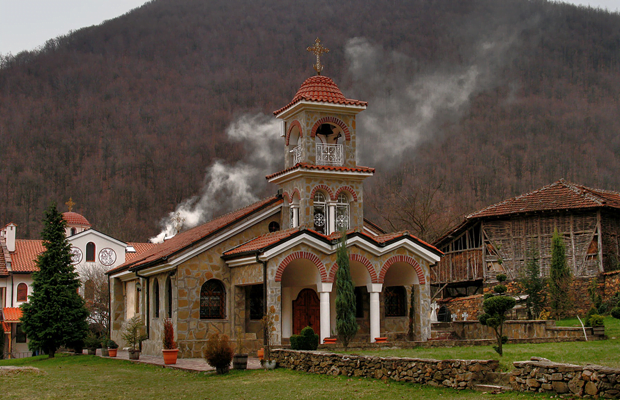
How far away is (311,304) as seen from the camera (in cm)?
2752

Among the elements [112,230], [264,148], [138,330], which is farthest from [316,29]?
[138,330]

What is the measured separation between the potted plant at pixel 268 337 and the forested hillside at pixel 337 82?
46.2m

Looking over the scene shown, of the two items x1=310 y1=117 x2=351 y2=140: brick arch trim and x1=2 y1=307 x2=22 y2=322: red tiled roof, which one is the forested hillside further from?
x1=310 y1=117 x2=351 y2=140: brick arch trim

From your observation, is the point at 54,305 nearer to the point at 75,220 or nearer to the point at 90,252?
the point at 90,252

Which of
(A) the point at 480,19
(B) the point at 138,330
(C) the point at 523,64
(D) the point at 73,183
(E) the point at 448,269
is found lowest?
(B) the point at 138,330

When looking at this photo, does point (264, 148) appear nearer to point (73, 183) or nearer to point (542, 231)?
point (73, 183)

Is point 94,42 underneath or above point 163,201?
above

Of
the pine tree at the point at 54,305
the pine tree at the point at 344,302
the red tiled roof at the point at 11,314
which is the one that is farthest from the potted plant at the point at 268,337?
the red tiled roof at the point at 11,314

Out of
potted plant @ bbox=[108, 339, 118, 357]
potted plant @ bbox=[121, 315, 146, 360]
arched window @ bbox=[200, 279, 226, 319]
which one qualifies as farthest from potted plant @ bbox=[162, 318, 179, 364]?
potted plant @ bbox=[108, 339, 118, 357]

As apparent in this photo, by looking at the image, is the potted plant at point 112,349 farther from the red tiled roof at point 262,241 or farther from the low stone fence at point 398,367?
the low stone fence at point 398,367

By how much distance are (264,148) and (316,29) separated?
64.3 metres

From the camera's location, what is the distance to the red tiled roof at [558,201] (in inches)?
1389

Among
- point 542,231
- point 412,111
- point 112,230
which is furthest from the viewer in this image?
point 412,111

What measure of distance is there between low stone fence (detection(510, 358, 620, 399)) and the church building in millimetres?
12126
